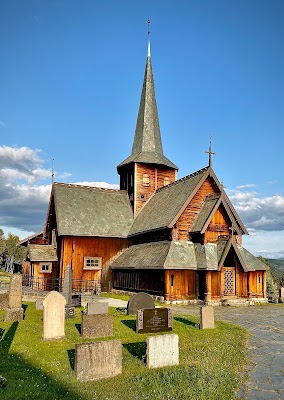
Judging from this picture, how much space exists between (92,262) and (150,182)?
10.1 m

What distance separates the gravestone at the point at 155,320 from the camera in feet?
43.5

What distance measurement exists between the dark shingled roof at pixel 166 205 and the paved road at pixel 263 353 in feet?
28.6

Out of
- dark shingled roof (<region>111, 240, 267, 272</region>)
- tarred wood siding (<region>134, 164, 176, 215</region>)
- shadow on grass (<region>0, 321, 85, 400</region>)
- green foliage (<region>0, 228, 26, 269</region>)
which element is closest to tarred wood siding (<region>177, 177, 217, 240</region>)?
dark shingled roof (<region>111, 240, 267, 272</region>)

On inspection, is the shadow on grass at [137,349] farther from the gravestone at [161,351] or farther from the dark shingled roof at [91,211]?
the dark shingled roof at [91,211]

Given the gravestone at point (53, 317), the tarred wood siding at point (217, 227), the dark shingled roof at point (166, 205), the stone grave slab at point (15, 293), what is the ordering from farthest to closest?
the dark shingled roof at point (166, 205) → the tarred wood siding at point (217, 227) → the stone grave slab at point (15, 293) → the gravestone at point (53, 317)

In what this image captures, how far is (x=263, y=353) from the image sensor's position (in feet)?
35.7

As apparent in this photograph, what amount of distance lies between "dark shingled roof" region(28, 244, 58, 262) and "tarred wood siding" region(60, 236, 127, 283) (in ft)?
5.95

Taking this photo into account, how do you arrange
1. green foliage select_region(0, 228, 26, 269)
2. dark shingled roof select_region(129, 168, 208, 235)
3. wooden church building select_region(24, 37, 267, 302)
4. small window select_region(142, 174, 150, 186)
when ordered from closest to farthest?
wooden church building select_region(24, 37, 267, 302)
dark shingled roof select_region(129, 168, 208, 235)
small window select_region(142, 174, 150, 186)
green foliage select_region(0, 228, 26, 269)

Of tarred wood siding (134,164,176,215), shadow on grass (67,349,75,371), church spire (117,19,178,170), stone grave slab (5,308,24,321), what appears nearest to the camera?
shadow on grass (67,349,75,371)

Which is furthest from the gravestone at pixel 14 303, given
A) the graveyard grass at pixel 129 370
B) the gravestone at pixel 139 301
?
the gravestone at pixel 139 301

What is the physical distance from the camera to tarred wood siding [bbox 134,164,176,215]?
3462 centimetres

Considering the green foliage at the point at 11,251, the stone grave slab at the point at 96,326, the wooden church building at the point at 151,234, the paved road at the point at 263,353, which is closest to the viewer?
the paved road at the point at 263,353

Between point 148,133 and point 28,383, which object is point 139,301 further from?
point 148,133

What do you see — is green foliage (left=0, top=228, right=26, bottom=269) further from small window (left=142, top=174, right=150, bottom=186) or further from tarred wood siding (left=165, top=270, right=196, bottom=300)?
tarred wood siding (left=165, top=270, right=196, bottom=300)
